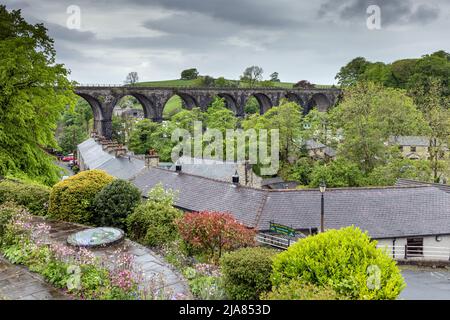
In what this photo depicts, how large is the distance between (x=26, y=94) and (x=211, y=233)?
1065 centimetres

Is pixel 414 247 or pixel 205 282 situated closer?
pixel 205 282

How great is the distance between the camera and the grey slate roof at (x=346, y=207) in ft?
58.6

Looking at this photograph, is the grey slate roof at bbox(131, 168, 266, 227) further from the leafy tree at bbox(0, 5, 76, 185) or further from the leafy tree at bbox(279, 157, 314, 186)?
the leafy tree at bbox(279, 157, 314, 186)

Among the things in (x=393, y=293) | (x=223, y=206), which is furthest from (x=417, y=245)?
(x=393, y=293)

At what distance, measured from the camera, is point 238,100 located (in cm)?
7550

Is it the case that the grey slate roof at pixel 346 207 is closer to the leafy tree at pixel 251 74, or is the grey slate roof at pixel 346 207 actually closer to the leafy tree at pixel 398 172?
the leafy tree at pixel 398 172

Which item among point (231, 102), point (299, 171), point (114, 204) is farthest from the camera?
point (231, 102)

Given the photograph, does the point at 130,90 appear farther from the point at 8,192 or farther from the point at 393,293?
the point at 393,293

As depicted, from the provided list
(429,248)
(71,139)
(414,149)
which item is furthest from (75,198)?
(71,139)

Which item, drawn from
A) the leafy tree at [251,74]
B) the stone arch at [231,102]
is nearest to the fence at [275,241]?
the stone arch at [231,102]

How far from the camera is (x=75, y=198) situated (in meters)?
13.2

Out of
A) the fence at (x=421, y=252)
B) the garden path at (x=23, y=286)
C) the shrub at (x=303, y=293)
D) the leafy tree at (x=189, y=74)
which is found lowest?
the fence at (x=421, y=252)

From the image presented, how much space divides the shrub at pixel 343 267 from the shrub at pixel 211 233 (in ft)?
10.8

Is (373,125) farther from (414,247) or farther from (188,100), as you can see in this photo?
(188,100)
